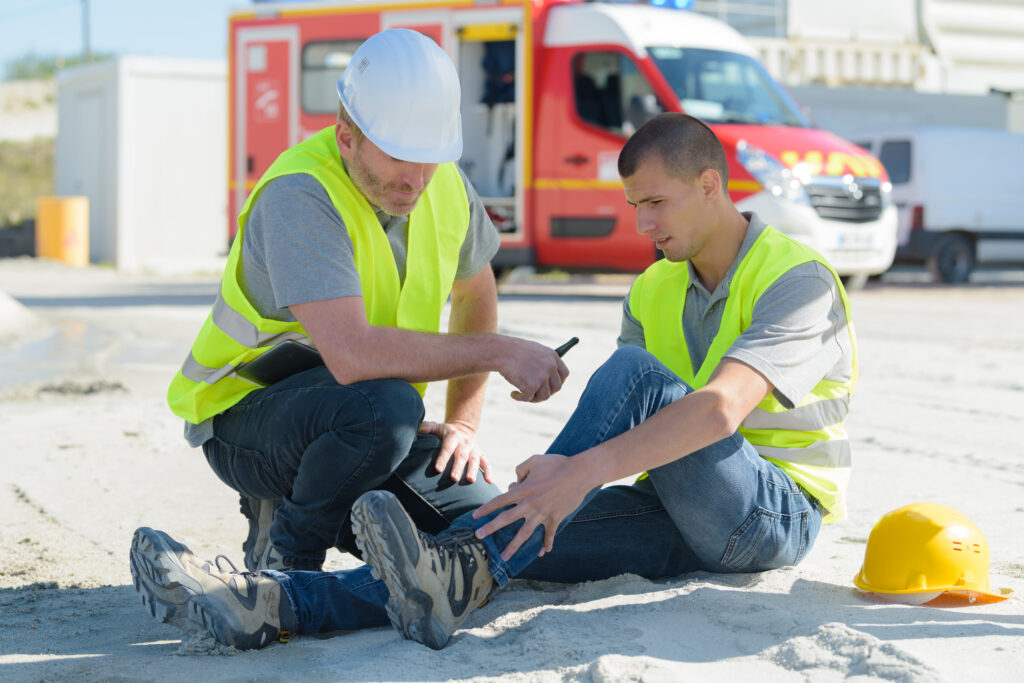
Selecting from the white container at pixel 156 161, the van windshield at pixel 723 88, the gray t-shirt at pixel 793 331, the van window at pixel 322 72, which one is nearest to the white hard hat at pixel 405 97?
the gray t-shirt at pixel 793 331

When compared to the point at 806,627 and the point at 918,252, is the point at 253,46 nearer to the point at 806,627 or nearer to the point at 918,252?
the point at 918,252

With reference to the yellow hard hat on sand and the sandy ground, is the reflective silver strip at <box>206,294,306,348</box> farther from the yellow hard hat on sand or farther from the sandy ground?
the yellow hard hat on sand

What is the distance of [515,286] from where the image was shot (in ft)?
49.3

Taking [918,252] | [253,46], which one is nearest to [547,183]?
[253,46]

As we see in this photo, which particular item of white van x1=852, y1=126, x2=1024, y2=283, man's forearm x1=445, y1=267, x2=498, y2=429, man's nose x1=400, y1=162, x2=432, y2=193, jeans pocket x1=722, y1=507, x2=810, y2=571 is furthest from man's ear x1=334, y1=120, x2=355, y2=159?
white van x1=852, y1=126, x2=1024, y2=283

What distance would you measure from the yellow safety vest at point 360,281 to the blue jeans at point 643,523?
1.78 ft

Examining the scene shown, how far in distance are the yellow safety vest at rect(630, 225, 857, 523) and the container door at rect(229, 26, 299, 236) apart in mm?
9785

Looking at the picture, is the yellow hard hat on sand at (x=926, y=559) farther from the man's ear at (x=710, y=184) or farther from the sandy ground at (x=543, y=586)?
the man's ear at (x=710, y=184)

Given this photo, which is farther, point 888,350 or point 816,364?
point 888,350

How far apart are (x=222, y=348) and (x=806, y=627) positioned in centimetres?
150

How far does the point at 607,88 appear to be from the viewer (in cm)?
1101

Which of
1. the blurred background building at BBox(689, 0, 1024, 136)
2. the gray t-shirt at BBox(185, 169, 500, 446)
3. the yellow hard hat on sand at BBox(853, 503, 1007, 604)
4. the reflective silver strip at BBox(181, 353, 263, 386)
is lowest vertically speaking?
the yellow hard hat on sand at BBox(853, 503, 1007, 604)

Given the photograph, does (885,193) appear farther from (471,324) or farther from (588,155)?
(471,324)

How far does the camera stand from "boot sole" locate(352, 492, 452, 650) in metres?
2.50
